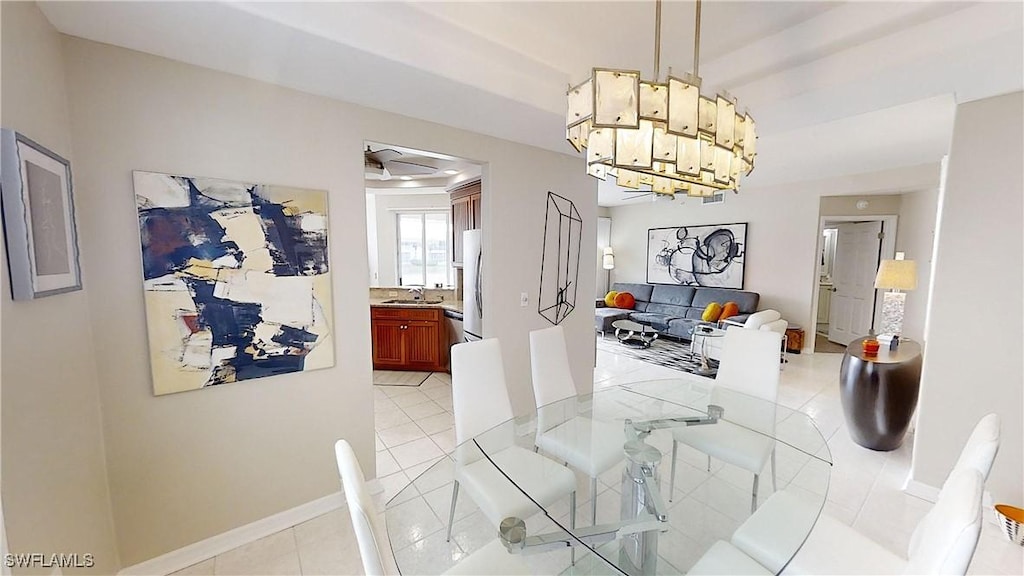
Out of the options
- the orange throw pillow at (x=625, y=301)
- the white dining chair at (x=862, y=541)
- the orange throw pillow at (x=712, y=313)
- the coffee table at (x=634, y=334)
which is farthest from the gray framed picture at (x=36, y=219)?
the orange throw pillow at (x=625, y=301)

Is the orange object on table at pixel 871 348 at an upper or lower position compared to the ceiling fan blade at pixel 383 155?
lower

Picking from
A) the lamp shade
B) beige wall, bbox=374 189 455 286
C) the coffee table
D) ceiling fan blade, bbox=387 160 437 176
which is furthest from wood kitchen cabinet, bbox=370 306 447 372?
the lamp shade

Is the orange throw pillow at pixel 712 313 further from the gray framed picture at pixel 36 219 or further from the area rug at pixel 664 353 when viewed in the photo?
the gray framed picture at pixel 36 219

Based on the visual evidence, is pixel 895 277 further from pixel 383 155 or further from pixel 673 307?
pixel 383 155

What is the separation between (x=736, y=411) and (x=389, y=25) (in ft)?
9.41

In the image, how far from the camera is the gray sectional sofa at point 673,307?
5.99 metres

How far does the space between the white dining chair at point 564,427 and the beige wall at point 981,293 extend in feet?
6.62

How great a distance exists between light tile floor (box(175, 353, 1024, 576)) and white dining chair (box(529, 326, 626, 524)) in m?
1.00

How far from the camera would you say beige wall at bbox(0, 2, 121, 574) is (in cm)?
110

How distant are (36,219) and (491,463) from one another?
6.31 feet

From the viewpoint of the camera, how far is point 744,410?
2.37m

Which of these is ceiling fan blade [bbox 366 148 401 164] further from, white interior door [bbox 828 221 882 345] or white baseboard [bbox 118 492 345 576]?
white interior door [bbox 828 221 882 345]

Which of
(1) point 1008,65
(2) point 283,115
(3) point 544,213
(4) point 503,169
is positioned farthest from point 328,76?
(1) point 1008,65

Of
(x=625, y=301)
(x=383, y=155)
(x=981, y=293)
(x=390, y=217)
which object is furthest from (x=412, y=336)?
(x=981, y=293)
